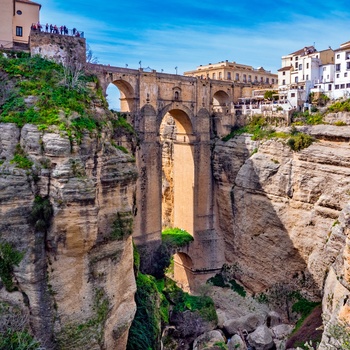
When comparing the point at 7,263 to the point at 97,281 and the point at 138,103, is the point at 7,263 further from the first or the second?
the point at 138,103

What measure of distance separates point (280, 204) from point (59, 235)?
17750mm

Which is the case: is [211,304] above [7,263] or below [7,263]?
below

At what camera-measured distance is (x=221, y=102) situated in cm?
3628

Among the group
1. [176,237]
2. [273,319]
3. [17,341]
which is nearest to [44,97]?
[17,341]

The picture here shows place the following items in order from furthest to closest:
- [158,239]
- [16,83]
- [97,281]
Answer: [158,239]
[16,83]
[97,281]

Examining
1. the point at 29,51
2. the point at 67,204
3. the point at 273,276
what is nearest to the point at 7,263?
the point at 67,204

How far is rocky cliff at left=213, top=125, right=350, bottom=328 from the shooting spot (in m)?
24.2

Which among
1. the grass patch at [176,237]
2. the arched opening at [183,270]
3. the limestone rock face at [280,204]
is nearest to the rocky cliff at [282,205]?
the limestone rock face at [280,204]

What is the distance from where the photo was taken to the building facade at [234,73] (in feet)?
152

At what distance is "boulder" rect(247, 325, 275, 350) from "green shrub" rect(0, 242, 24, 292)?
49.6 feet

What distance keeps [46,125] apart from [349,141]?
58.9ft

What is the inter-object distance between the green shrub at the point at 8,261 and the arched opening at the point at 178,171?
798 inches

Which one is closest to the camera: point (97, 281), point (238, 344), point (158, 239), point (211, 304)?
point (97, 281)

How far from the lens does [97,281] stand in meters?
13.8
